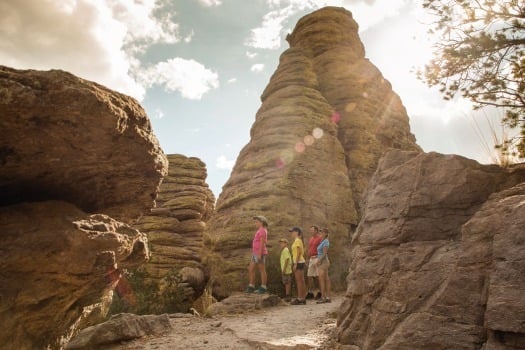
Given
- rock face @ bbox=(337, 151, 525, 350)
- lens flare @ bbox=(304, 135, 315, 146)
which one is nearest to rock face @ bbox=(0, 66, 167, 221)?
rock face @ bbox=(337, 151, 525, 350)

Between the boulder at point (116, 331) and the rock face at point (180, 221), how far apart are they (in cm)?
1353

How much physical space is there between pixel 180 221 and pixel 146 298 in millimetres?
14676

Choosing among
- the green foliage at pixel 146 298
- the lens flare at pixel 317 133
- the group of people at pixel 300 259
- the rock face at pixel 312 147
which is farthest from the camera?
the lens flare at pixel 317 133

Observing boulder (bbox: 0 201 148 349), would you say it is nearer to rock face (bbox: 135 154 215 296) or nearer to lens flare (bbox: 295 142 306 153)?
lens flare (bbox: 295 142 306 153)

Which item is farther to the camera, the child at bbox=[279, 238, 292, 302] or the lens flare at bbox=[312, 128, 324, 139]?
the lens flare at bbox=[312, 128, 324, 139]

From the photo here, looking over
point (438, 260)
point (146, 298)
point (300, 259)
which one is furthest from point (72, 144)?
point (146, 298)

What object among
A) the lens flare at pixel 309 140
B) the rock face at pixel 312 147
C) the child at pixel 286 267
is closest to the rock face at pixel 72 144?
the child at pixel 286 267

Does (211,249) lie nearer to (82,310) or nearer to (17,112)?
(82,310)

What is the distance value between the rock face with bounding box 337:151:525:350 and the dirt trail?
4.71ft

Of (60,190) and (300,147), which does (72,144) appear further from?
(300,147)

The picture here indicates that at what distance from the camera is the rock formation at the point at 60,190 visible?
15.4 ft

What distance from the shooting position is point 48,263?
5129 mm

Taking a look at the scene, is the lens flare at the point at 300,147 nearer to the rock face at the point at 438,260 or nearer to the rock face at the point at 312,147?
the rock face at the point at 312,147

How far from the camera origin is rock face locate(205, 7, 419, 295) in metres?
17.8
